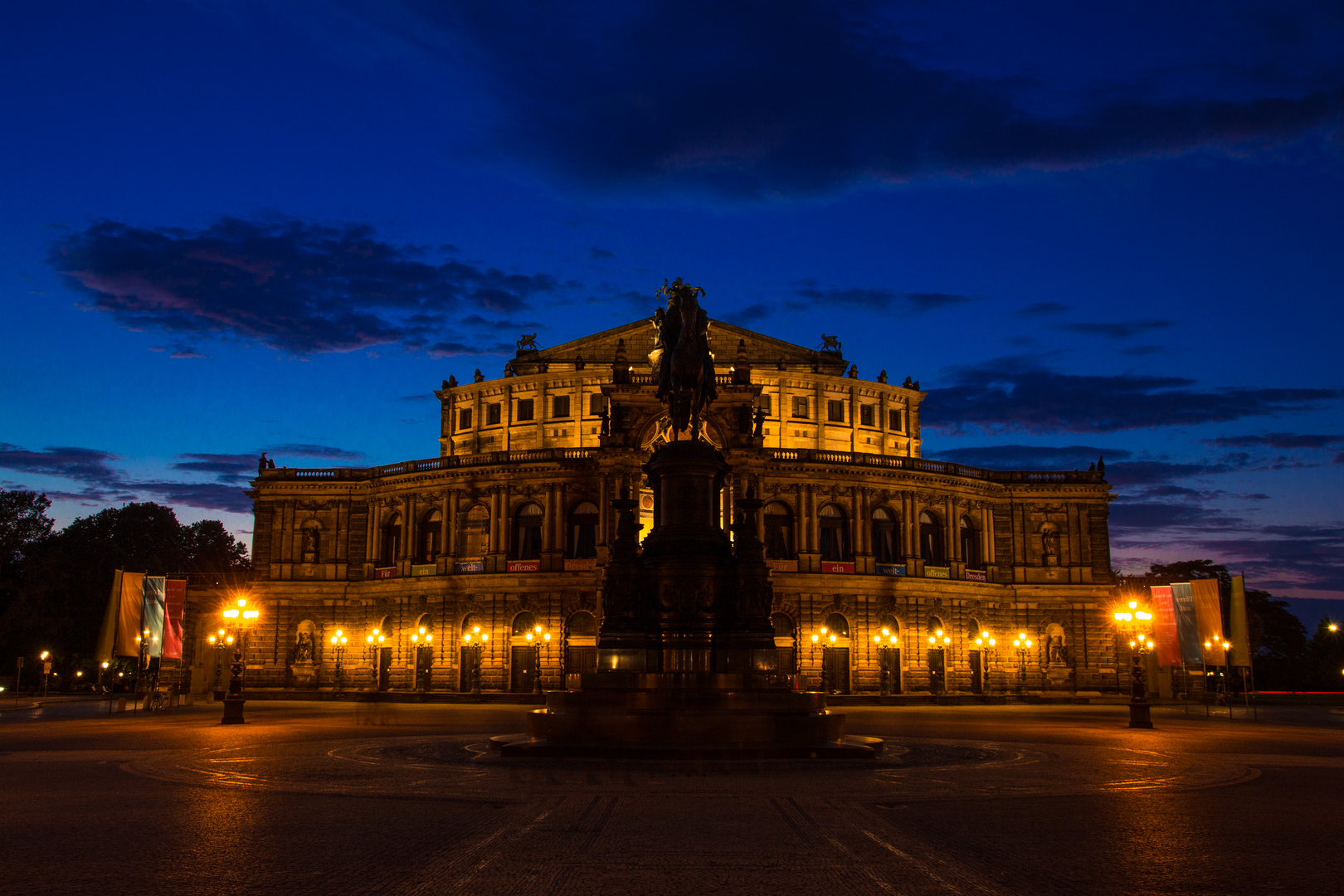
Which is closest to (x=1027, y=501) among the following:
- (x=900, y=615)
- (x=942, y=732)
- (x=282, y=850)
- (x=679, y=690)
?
(x=900, y=615)

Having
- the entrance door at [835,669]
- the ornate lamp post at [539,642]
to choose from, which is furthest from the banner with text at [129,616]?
the entrance door at [835,669]

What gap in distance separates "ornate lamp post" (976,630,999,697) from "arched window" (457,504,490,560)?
3158cm

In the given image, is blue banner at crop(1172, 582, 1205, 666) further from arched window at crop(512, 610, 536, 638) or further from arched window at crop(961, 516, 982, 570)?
arched window at crop(512, 610, 536, 638)

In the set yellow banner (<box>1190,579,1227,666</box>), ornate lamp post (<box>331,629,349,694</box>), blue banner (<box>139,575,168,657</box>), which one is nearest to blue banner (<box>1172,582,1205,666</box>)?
yellow banner (<box>1190,579,1227,666</box>)

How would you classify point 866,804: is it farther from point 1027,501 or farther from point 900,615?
point 1027,501

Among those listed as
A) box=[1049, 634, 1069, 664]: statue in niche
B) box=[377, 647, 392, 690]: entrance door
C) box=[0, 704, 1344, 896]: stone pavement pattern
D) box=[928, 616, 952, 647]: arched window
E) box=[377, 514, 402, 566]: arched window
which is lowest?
box=[0, 704, 1344, 896]: stone pavement pattern

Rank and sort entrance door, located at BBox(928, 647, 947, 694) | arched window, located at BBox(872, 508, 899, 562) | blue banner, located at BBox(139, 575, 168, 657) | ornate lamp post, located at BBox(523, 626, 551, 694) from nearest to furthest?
blue banner, located at BBox(139, 575, 168, 657), ornate lamp post, located at BBox(523, 626, 551, 694), entrance door, located at BBox(928, 647, 947, 694), arched window, located at BBox(872, 508, 899, 562)

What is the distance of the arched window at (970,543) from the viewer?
7319 cm

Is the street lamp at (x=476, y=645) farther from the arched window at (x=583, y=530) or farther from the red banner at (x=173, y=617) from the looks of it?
the red banner at (x=173, y=617)

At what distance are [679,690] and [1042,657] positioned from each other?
55.0 metres

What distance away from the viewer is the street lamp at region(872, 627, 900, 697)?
66.8 m

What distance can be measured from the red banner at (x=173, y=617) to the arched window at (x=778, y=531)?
107 feet

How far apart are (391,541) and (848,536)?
30412 mm

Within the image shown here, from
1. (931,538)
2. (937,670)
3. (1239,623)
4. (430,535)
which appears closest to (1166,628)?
(1239,623)
